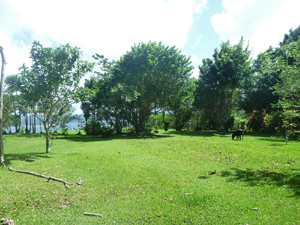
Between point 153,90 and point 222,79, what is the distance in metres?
10.5

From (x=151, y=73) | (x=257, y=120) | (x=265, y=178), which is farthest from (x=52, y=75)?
(x=257, y=120)

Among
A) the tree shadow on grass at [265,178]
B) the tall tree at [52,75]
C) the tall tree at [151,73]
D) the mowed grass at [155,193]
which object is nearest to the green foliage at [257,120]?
the tall tree at [151,73]

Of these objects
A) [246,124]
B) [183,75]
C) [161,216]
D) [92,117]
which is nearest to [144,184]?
[161,216]

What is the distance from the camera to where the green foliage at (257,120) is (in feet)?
91.1

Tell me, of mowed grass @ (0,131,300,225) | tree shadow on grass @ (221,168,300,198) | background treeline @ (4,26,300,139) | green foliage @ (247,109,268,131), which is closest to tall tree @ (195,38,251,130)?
background treeline @ (4,26,300,139)

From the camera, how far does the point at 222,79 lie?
86.9ft

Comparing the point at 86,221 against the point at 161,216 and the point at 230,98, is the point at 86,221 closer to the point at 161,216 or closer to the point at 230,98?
the point at 161,216

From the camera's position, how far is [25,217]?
439 centimetres

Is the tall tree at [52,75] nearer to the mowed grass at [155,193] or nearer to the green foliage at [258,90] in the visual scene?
the mowed grass at [155,193]

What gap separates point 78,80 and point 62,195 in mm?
8221

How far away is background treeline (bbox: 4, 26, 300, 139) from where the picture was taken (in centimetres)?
1138

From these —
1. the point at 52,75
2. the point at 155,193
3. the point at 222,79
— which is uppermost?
the point at 222,79

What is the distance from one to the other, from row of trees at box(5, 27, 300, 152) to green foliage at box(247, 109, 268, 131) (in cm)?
16

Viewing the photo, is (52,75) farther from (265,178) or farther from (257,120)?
(257,120)
